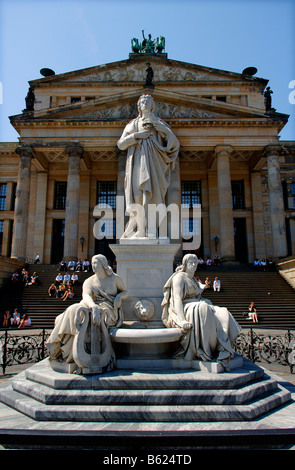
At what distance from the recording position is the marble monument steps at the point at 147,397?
3.29 metres

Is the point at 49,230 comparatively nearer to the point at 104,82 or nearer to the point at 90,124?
the point at 90,124

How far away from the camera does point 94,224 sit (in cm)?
3612

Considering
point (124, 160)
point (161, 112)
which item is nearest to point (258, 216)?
point (161, 112)

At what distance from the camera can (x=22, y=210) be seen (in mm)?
29031

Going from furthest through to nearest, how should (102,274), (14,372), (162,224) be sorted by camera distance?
1. (14,372)
2. (162,224)
3. (102,274)

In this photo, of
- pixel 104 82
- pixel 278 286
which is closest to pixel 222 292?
pixel 278 286

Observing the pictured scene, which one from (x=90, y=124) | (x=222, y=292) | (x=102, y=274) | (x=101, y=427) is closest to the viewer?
(x=101, y=427)

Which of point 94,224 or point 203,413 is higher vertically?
point 94,224

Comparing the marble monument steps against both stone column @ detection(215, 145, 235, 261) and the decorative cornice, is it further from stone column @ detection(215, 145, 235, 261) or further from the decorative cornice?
the decorative cornice

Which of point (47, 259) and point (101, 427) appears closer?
point (101, 427)

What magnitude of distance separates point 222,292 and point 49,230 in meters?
21.7

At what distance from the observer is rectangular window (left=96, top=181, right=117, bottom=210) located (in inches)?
1446

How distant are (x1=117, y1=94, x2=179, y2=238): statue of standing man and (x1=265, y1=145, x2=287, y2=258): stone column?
25.1 metres

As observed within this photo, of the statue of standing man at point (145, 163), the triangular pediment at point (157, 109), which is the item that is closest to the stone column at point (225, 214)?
the triangular pediment at point (157, 109)
